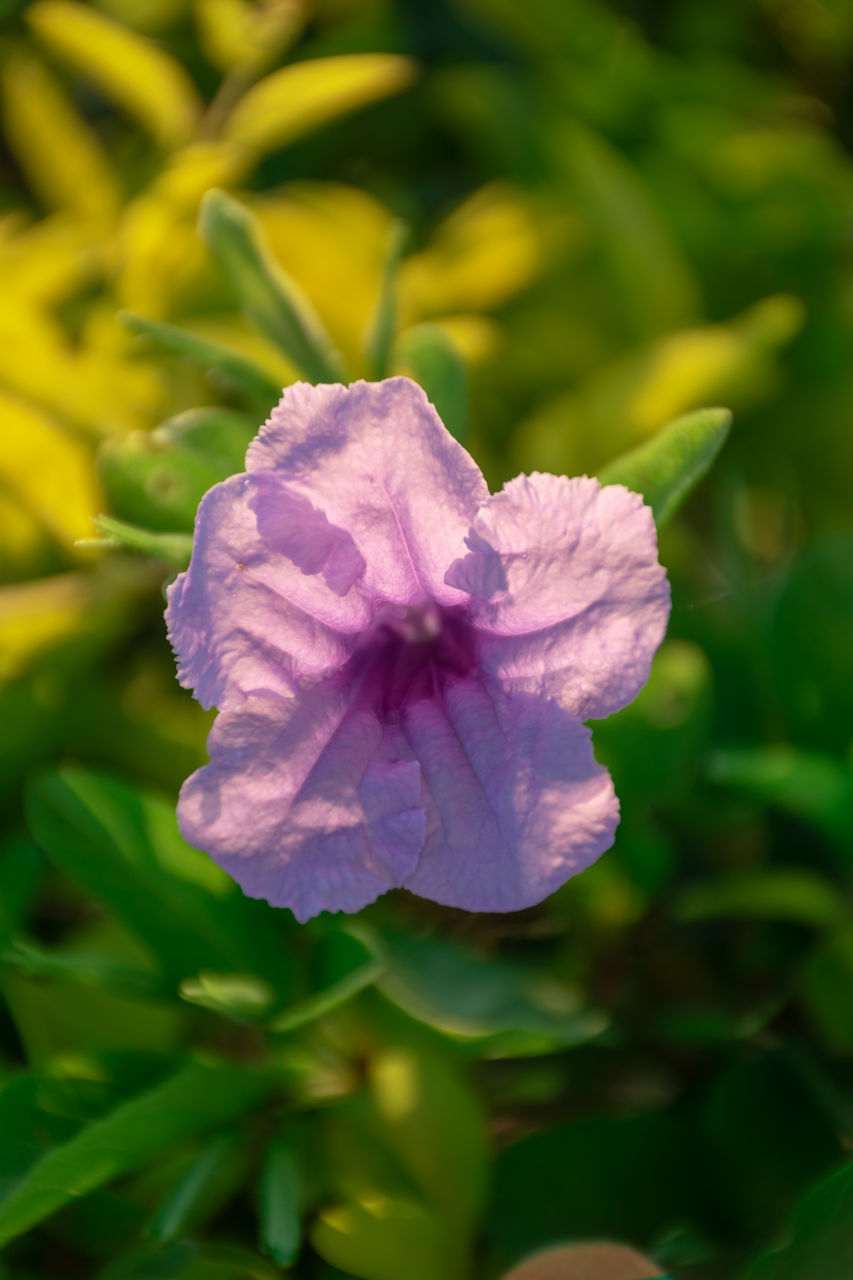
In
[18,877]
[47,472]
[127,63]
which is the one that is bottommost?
[18,877]

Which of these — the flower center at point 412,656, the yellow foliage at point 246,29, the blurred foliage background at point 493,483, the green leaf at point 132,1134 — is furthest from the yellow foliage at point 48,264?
the green leaf at point 132,1134

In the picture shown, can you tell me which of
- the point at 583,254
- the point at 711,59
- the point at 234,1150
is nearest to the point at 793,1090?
the point at 234,1150

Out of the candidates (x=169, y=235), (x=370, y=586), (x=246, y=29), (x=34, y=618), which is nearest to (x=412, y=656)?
(x=370, y=586)

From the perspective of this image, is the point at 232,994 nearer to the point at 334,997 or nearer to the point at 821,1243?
the point at 334,997

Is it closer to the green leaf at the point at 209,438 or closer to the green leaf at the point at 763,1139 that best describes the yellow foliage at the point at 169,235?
the green leaf at the point at 209,438

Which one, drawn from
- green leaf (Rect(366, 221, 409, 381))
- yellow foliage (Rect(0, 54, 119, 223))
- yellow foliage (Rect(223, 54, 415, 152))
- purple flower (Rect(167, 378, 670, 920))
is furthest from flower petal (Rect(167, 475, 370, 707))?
yellow foliage (Rect(0, 54, 119, 223))

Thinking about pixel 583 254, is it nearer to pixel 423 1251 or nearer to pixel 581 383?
pixel 581 383

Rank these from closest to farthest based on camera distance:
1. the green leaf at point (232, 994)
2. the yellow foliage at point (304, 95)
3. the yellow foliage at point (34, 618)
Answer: the green leaf at point (232, 994)
the yellow foliage at point (34, 618)
the yellow foliage at point (304, 95)
